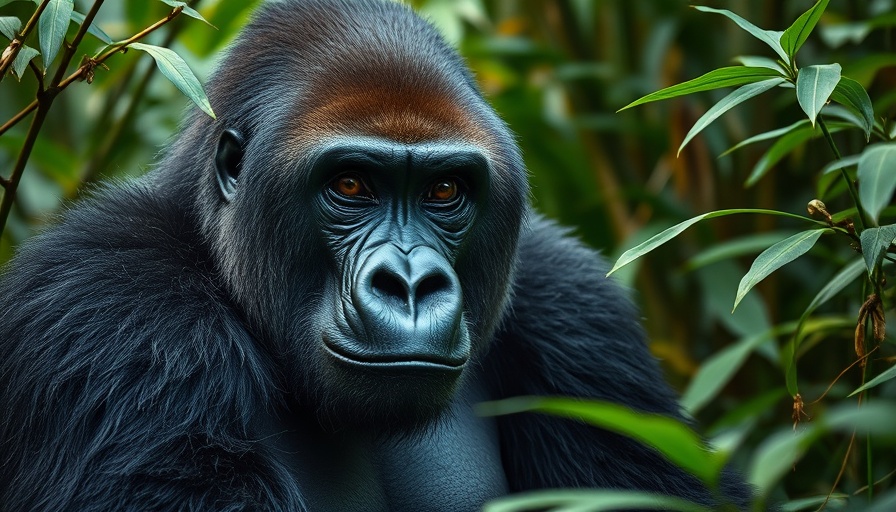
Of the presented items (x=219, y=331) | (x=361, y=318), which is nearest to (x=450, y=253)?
(x=361, y=318)

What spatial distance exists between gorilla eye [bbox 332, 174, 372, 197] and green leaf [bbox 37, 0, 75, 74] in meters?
0.80

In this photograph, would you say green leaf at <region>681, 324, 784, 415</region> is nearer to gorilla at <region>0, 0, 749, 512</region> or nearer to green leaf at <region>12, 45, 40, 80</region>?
gorilla at <region>0, 0, 749, 512</region>

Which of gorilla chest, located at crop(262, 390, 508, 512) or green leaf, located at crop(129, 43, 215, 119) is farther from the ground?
green leaf, located at crop(129, 43, 215, 119)

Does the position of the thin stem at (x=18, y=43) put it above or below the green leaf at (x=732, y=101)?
below

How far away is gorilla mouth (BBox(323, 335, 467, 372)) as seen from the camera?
2598mm

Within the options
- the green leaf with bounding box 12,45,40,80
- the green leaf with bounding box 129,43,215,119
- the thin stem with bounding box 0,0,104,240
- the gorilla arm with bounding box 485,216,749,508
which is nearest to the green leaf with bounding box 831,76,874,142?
the gorilla arm with bounding box 485,216,749,508

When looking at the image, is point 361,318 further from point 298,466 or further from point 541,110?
point 541,110

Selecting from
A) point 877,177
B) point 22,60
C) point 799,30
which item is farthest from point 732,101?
point 22,60

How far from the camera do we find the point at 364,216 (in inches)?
113

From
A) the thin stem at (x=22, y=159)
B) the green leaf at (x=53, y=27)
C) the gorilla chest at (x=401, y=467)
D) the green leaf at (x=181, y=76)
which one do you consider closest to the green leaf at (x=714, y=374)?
the gorilla chest at (x=401, y=467)

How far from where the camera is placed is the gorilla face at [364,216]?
266 centimetres

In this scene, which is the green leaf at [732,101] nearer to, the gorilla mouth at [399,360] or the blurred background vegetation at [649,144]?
the gorilla mouth at [399,360]

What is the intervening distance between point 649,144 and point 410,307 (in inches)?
150

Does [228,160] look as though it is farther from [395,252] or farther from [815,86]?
[815,86]
